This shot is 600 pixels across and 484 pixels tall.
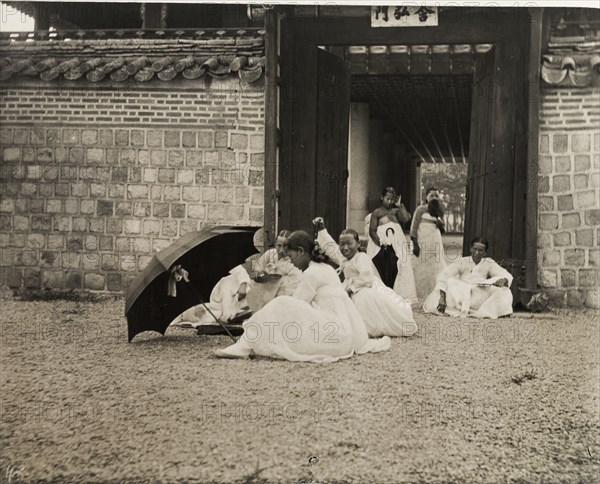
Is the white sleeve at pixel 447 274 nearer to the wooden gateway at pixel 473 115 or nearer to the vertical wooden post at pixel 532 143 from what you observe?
the wooden gateway at pixel 473 115

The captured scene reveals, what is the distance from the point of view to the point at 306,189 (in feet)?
26.5

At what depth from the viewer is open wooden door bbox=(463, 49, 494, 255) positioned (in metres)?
7.82

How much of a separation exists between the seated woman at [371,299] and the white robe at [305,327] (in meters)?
0.93

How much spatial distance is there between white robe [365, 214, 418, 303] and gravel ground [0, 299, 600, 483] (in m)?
2.29

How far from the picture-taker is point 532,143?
24.1ft

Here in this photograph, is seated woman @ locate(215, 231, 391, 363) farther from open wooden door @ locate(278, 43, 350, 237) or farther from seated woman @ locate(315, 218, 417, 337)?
open wooden door @ locate(278, 43, 350, 237)

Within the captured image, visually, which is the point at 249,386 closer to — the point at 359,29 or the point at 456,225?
the point at 359,29

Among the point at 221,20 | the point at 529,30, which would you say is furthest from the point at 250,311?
the point at 221,20

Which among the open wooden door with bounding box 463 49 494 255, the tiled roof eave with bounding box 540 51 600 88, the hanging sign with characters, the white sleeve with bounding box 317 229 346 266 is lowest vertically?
the white sleeve with bounding box 317 229 346 266

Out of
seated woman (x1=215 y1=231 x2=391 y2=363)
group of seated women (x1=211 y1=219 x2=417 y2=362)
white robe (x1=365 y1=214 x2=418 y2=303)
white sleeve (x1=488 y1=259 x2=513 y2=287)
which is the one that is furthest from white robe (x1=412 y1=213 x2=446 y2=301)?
seated woman (x1=215 y1=231 x2=391 y2=363)

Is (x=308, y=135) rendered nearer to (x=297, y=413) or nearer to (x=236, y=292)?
(x=236, y=292)

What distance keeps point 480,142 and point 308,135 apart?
212cm

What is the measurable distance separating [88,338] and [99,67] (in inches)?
149

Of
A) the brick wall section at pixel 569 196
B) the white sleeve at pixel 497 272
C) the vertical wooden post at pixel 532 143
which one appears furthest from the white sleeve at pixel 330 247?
the brick wall section at pixel 569 196
